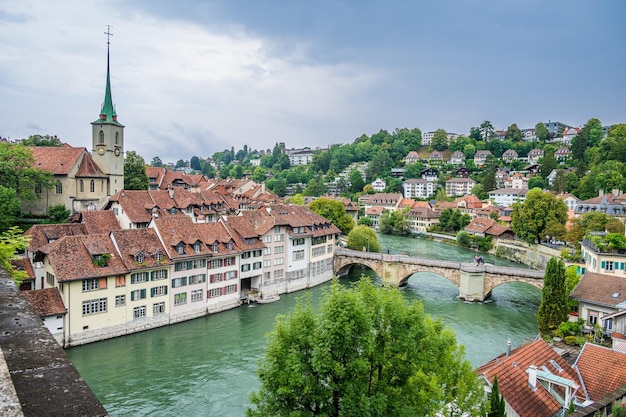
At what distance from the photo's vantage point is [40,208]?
5156 centimetres

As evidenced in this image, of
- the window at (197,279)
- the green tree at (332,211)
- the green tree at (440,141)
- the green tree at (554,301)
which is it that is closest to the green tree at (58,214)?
the window at (197,279)

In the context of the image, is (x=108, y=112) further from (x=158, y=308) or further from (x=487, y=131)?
(x=487, y=131)

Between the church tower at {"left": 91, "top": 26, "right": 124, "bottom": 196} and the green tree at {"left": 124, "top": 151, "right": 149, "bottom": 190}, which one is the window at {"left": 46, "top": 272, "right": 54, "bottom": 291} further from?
the green tree at {"left": 124, "top": 151, "right": 149, "bottom": 190}

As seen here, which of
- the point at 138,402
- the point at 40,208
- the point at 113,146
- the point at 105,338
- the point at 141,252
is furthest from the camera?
the point at 113,146

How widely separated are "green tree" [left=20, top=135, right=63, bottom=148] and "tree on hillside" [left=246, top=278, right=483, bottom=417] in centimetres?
6627

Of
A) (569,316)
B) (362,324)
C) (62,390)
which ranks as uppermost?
(62,390)

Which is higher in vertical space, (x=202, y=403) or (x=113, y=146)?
(x=113, y=146)

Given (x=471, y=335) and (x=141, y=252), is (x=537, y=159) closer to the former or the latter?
(x=471, y=335)

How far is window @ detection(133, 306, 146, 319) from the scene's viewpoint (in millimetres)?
32669

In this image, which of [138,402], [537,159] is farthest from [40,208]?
[537,159]

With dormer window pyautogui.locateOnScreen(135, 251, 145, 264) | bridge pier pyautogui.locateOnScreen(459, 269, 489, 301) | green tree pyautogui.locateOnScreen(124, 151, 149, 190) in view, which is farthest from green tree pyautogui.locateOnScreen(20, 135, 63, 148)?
bridge pier pyautogui.locateOnScreen(459, 269, 489, 301)

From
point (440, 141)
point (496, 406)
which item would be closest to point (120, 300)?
point (496, 406)

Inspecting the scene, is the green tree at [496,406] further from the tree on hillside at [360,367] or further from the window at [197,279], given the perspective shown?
the window at [197,279]

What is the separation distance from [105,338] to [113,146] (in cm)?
3236
